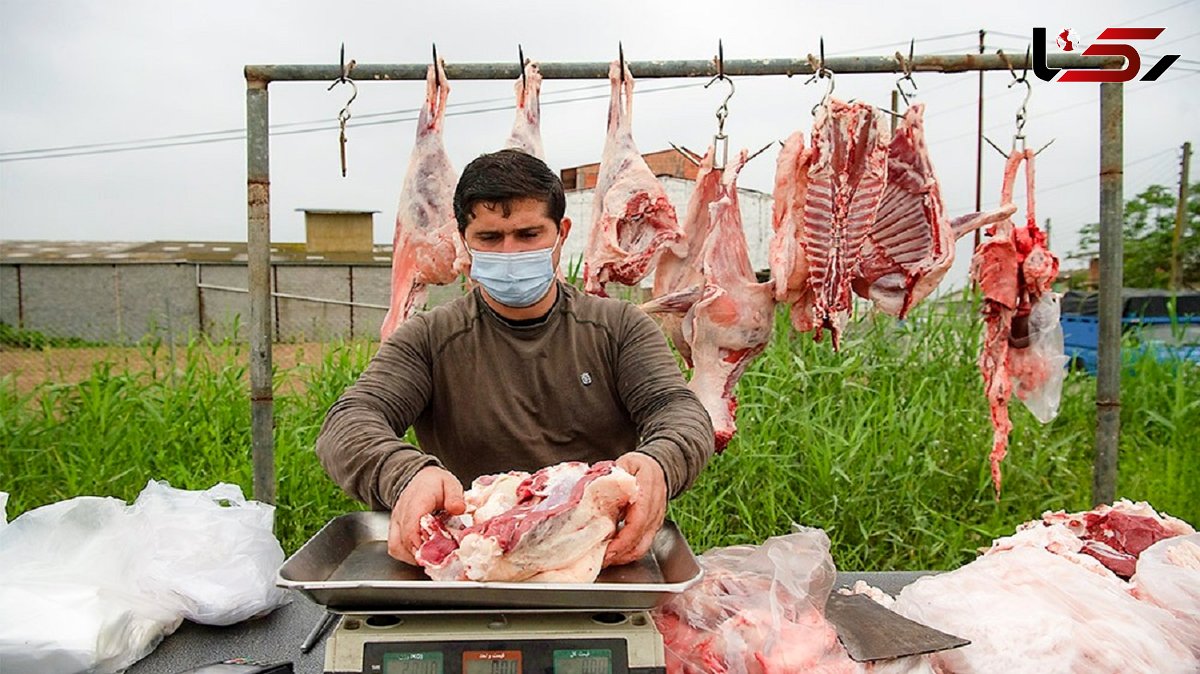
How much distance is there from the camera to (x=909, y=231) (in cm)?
343

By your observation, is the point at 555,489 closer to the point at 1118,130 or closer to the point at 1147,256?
the point at 1118,130

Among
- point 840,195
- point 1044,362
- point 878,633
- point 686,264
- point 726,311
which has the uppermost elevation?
point 840,195

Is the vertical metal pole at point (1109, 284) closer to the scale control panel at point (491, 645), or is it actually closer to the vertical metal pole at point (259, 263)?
the scale control panel at point (491, 645)

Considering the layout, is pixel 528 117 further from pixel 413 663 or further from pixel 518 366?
pixel 413 663

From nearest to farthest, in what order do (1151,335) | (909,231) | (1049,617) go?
(1049,617), (909,231), (1151,335)

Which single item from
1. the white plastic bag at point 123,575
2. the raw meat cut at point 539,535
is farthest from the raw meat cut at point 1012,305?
the white plastic bag at point 123,575

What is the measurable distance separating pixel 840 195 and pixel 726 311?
2.05ft

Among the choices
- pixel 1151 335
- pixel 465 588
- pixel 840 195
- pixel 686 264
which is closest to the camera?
pixel 465 588

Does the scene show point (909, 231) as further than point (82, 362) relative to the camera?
No

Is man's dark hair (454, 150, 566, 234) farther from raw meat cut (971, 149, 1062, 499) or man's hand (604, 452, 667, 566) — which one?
Answer: raw meat cut (971, 149, 1062, 499)

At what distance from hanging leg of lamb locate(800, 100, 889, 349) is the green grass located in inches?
65.9

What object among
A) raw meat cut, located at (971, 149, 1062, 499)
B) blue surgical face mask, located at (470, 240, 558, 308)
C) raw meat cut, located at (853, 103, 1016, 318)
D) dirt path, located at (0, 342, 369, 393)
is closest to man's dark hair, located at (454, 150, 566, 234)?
blue surgical face mask, located at (470, 240, 558, 308)

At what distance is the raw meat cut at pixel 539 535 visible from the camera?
162 centimetres

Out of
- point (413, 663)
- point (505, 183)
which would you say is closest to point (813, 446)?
point (505, 183)
